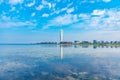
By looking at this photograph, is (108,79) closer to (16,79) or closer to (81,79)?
(81,79)

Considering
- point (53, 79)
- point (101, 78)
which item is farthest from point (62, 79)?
point (101, 78)

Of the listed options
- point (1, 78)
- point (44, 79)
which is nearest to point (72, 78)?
point (44, 79)

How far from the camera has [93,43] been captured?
188m

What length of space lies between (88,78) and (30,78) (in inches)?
201

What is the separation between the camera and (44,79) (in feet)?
52.1

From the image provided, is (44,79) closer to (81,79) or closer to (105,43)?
(81,79)

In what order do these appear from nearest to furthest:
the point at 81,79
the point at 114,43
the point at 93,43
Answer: the point at 81,79, the point at 114,43, the point at 93,43

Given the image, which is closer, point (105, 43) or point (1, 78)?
point (1, 78)

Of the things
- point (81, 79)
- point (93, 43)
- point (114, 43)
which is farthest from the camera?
point (93, 43)

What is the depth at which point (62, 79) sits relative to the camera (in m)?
16.0

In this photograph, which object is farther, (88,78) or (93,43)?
(93,43)

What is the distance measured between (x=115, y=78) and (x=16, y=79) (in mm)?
8693

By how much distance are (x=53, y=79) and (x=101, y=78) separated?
4209 millimetres

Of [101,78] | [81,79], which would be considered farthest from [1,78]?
[101,78]
